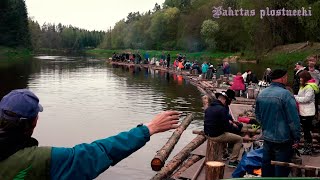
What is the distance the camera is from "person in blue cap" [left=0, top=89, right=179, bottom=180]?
98.8 inches

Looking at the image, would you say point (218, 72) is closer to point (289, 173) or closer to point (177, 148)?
point (177, 148)

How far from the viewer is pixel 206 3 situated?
95625mm

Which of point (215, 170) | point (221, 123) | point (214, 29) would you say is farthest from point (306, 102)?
point (214, 29)

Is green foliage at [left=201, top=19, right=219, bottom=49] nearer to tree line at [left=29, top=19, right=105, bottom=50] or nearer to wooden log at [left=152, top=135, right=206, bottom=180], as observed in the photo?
wooden log at [left=152, top=135, right=206, bottom=180]

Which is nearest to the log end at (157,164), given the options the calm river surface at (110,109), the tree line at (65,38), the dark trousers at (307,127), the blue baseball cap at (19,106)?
the calm river surface at (110,109)

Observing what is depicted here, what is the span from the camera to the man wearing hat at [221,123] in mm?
8307

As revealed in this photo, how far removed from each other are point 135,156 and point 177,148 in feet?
4.62

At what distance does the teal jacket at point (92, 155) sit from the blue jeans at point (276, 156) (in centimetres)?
444

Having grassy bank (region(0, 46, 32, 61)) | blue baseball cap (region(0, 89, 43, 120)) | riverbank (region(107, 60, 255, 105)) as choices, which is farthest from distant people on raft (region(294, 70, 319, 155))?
grassy bank (region(0, 46, 32, 61))

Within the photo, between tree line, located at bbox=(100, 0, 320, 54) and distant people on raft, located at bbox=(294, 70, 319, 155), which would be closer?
distant people on raft, located at bbox=(294, 70, 319, 155)

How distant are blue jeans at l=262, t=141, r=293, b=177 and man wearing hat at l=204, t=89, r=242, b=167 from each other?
Answer: 1.55 m

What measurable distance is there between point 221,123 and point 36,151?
6221 mm

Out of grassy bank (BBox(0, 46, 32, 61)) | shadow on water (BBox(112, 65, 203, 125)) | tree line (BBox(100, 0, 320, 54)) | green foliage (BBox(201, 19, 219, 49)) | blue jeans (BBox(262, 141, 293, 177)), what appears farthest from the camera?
green foliage (BBox(201, 19, 219, 49))

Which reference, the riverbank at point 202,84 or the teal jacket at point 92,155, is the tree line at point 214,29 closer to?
the riverbank at point 202,84
